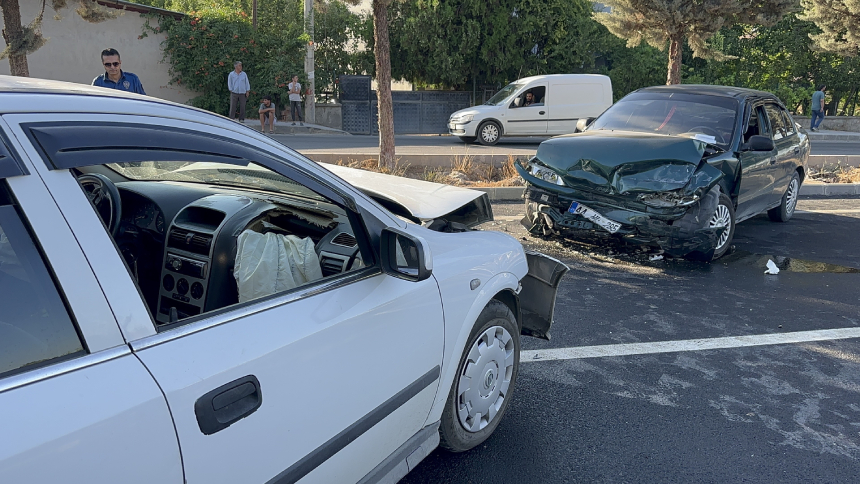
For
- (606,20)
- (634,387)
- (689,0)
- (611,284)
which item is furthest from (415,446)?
(606,20)

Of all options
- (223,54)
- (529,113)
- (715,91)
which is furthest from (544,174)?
(223,54)

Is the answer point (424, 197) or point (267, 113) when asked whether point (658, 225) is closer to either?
point (424, 197)

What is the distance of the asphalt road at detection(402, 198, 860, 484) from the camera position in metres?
3.18

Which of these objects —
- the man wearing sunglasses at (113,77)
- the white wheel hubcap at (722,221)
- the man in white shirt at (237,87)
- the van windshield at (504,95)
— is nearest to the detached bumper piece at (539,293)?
the white wheel hubcap at (722,221)

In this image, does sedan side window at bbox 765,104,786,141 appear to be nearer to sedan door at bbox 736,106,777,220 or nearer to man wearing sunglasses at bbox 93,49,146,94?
sedan door at bbox 736,106,777,220

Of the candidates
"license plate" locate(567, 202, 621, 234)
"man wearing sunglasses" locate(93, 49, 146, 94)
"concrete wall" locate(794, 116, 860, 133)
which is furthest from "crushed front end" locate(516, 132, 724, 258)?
"concrete wall" locate(794, 116, 860, 133)

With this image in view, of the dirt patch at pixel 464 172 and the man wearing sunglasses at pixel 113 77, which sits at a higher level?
the man wearing sunglasses at pixel 113 77

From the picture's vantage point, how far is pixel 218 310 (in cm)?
191

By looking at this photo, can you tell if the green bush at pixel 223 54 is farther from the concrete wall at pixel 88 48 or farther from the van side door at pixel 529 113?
the van side door at pixel 529 113

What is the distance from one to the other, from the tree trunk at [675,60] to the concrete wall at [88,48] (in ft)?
51.6

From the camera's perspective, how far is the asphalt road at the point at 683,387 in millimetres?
3184

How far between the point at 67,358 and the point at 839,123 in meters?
32.5

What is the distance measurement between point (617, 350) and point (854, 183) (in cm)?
975

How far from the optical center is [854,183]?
11.8m
